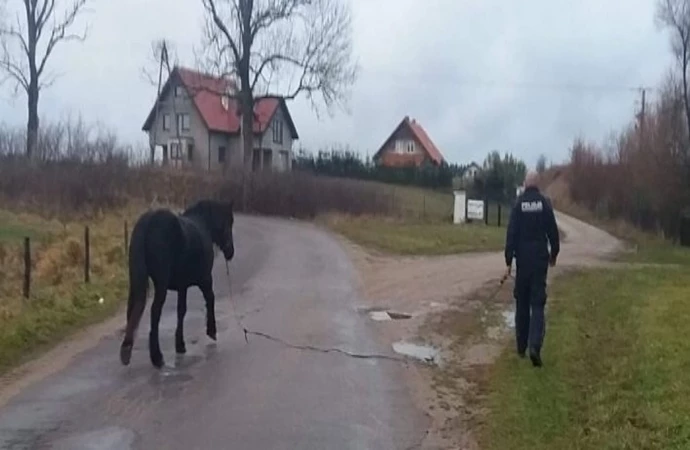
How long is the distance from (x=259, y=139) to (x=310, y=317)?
198 ft

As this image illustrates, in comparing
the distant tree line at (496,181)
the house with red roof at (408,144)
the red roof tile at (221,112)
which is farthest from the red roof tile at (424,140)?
the distant tree line at (496,181)

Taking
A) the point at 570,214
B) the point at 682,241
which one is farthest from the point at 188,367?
the point at 570,214

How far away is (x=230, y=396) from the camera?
9.80 metres

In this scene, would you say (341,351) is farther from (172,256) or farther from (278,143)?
(278,143)

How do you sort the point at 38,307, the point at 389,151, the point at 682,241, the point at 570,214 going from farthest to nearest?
the point at 389,151
the point at 570,214
the point at 682,241
the point at 38,307

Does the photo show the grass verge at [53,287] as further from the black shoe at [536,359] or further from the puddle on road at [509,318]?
the puddle on road at [509,318]

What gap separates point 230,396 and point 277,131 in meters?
73.7

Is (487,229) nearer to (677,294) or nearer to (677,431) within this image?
(677,294)

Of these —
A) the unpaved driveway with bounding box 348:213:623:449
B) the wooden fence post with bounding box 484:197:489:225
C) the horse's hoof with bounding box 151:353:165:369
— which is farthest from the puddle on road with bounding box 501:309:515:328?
the wooden fence post with bounding box 484:197:489:225

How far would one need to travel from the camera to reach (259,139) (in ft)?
247

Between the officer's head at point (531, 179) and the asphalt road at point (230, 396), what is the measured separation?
8.01 ft

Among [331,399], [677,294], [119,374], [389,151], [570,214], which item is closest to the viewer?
[331,399]

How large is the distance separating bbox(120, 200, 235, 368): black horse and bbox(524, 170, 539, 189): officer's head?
381 cm

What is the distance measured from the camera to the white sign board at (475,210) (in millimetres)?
47375
